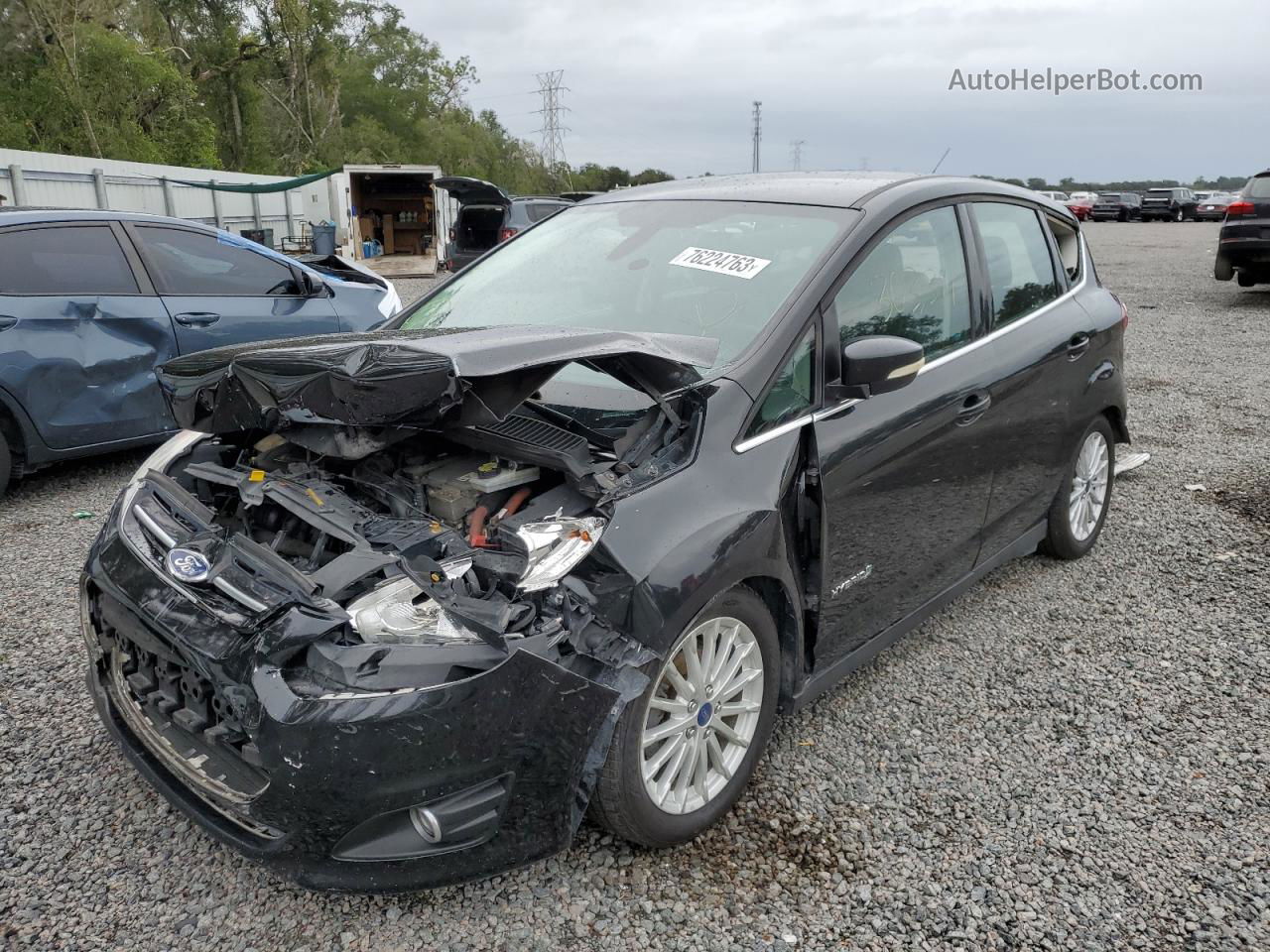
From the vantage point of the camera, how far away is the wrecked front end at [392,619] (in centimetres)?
202

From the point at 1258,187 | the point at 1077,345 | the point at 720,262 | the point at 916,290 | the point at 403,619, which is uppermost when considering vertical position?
the point at 1258,187

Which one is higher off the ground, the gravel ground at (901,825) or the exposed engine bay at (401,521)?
the exposed engine bay at (401,521)

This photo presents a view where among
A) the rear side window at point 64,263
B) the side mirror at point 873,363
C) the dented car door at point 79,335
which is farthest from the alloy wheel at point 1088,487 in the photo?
the rear side window at point 64,263

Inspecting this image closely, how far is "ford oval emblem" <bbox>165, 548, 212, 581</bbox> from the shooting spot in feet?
7.61

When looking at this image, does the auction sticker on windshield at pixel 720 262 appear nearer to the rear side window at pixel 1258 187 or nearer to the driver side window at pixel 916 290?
the driver side window at pixel 916 290

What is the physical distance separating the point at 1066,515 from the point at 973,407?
1265 millimetres

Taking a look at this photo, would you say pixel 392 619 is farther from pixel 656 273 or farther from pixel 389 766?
pixel 656 273

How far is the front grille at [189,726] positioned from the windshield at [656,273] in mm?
1527

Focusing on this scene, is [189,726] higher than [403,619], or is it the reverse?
[403,619]

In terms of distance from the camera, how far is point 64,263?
17.2 feet

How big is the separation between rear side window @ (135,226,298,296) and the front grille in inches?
146

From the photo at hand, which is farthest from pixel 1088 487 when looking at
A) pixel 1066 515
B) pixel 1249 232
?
pixel 1249 232

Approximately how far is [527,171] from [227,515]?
223 ft

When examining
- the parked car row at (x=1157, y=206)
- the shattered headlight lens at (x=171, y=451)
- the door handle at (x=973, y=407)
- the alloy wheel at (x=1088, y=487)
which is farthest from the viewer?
the parked car row at (x=1157, y=206)
